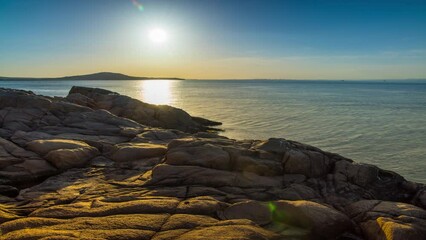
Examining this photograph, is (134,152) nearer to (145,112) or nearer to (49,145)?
(49,145)

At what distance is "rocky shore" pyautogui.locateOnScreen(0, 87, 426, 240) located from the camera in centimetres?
1086

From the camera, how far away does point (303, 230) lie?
38.1 feet

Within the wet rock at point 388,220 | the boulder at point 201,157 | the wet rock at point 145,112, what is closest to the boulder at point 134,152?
the boulder at point 201,157

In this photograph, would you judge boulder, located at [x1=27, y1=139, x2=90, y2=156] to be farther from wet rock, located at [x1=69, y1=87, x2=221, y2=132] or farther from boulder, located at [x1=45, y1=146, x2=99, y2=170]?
wet rock, located at [x1=69, y1=87, x2=221, y2=132]

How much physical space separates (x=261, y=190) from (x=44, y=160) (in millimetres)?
11024

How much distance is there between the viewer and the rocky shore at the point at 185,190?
35.6 feet

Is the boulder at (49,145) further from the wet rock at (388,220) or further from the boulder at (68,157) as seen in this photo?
the wet rock at (388,220)

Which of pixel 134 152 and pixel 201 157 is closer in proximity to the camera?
pixel 201 157

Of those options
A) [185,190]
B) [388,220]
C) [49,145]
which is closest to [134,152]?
[49,145]

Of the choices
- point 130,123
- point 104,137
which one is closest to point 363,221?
point 104,137

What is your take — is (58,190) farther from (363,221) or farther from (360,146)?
(360,146)

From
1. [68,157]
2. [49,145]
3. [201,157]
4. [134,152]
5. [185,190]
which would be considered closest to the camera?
[185,190]

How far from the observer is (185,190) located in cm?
1470

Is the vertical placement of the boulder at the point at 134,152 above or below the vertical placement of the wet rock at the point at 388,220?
above
